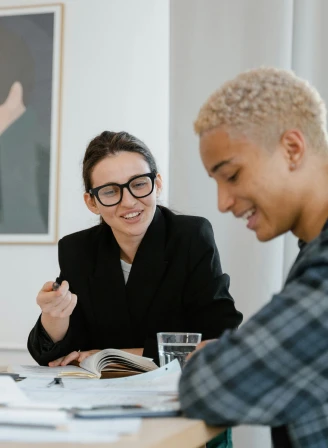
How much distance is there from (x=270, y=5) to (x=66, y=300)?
1.48 metres

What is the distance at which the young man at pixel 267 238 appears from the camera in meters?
0.83

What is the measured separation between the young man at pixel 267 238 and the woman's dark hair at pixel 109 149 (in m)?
0.92

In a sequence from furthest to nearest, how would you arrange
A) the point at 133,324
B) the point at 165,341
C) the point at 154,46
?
the point at 154,46, the point at 133,324, the point at 165,341

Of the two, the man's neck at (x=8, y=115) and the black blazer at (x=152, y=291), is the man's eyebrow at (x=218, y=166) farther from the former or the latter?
the man's neck at (x=8, y=115)

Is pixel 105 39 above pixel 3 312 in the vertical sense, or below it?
above

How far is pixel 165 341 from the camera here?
1438 millimetres

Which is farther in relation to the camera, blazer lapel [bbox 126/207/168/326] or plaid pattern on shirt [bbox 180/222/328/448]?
blazer lapel [bbox 126/207/168/326]

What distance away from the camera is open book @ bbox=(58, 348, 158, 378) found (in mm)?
1455

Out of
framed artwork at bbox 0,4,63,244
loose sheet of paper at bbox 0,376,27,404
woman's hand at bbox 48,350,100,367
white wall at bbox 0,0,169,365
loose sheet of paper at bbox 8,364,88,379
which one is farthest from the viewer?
framed artwork at bbox 0,4,63,244

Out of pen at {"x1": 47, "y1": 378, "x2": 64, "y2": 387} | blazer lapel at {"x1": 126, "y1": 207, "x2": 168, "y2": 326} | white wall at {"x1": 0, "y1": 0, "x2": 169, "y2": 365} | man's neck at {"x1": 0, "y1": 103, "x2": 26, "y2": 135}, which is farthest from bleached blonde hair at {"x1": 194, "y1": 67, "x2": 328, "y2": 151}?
man's neck at {"x1": 0, "y1": 103, "x2": 26, "y2": 135}

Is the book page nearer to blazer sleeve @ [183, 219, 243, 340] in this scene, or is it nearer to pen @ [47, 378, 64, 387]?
pen @ [47, 378, 64, 387]

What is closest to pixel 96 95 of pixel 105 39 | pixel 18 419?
pixel 105 39

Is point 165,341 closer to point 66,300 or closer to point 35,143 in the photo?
point 66,300

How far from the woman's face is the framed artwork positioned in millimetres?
1252
